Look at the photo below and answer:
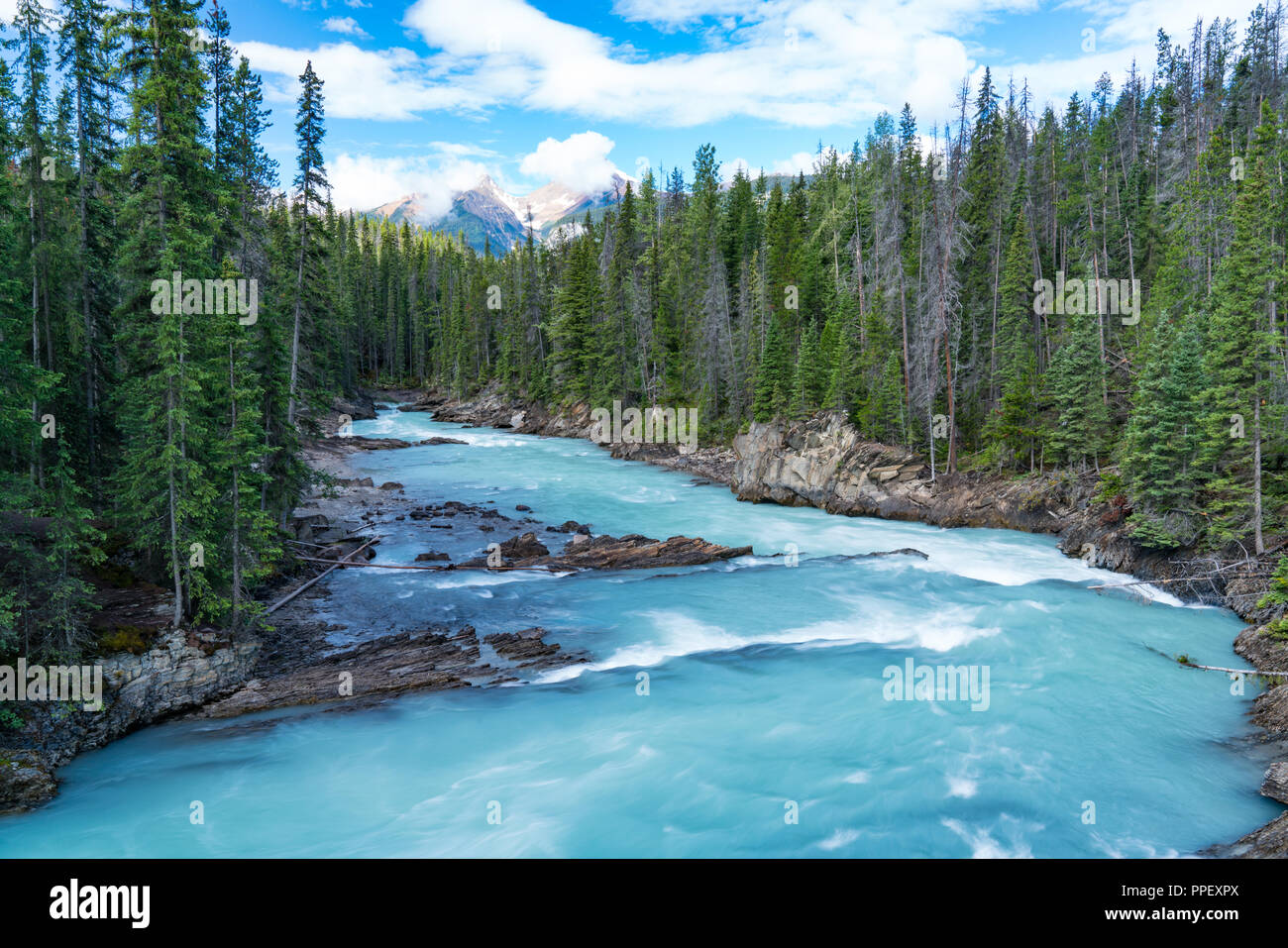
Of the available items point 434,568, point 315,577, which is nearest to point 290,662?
point 315,577

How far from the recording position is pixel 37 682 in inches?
467

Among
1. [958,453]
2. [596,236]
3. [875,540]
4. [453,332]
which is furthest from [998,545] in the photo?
[453,332]

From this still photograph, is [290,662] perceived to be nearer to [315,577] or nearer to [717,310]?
[315,577]

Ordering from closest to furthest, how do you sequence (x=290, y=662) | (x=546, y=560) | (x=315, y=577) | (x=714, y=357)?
(x=290, y=662) → (x=315, y=577) → (x=546, y=560) → (x=714, y=357)

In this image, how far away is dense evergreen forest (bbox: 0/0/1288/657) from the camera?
14320 mm

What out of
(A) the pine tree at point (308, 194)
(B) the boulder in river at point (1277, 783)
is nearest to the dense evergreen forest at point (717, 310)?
(A) the pine tree at point (308, 194)

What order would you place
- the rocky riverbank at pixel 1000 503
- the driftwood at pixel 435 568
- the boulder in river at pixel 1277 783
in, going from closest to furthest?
the boulder in river at pixel 1277 783 < the rocky riverbank at pixel 1000 503 < the driftwood at pixel 435 568

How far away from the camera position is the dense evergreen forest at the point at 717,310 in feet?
47.0

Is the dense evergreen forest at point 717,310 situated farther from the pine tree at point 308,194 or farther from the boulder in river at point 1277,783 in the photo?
the boulder in river at point 1277,783

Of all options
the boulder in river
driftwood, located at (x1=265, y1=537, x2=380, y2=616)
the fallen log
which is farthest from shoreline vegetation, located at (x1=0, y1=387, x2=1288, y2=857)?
the fallen log

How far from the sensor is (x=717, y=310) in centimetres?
5075
